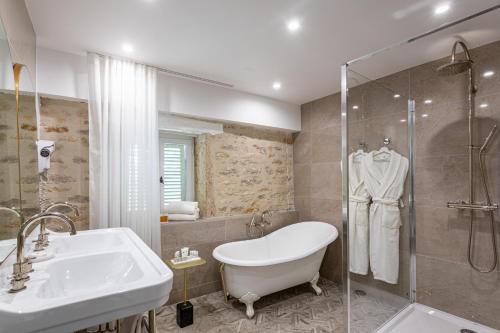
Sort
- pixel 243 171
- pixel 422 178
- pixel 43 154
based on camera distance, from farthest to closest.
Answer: pixel 243 171, pixel 422 178, pixel 43 154

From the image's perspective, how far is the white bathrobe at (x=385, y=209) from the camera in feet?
7.87

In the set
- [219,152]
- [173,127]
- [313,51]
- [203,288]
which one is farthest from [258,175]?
[313,51]

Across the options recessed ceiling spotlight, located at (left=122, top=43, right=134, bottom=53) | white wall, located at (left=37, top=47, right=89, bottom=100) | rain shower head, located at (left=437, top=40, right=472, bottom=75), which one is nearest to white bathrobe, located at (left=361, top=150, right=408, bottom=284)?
rain shower head, located at (left=437, top=40, right=472, bottom=75)

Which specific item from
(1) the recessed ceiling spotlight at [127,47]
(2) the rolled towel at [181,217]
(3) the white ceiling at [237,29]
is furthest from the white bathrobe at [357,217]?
(1) the recessed ceiling spotlight at [127,47]

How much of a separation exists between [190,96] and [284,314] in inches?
101

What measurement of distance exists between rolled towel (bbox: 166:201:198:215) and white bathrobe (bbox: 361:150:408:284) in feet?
6.35

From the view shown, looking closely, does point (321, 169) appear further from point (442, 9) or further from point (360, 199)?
point (442, 9)

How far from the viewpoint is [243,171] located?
11.7ft

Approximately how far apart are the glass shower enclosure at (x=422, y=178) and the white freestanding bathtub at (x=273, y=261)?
2.17ft

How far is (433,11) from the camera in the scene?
1773 millimetres

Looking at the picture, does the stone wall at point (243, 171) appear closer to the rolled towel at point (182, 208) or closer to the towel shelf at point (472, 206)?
the rolled towel at point (182, 208)

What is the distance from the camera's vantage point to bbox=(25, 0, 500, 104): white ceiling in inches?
66.4

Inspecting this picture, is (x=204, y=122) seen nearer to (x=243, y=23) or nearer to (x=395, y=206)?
(x=243, y=23)

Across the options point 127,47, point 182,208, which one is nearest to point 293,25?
point 127,47
